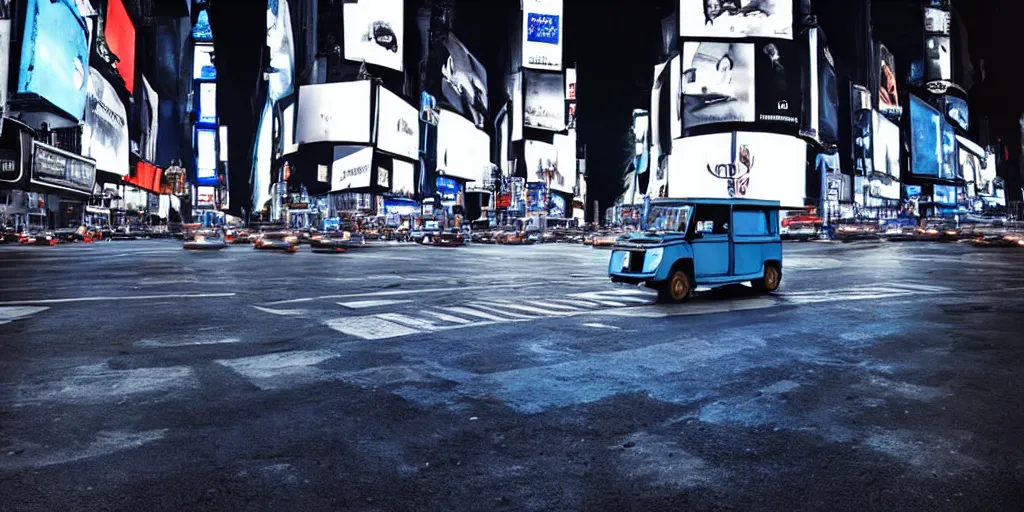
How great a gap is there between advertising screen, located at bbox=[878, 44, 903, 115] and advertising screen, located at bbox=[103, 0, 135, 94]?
112068 mm

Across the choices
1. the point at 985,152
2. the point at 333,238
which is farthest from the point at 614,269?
the point at 985,152

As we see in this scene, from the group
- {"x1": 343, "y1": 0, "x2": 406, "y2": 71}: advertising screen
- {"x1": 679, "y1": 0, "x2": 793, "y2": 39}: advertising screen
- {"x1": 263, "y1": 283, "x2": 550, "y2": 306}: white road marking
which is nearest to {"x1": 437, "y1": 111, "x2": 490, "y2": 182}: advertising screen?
{"x1": 343, "y1": 0, "x2": 406, "y2": 71}: advertising screen

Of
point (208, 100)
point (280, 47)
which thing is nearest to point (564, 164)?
point (280, 47)

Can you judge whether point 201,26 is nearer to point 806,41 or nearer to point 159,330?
point 806,41

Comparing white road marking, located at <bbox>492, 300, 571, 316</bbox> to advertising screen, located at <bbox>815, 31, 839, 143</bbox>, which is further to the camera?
advertising screen, located at <bbox>815, 31, 839, 143</bbox>

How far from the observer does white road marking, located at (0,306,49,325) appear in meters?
10.2

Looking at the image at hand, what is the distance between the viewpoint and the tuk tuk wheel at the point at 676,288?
13047mm

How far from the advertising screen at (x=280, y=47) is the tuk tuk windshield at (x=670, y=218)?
316 feet

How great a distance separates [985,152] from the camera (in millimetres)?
157125

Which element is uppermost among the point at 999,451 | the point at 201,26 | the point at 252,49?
the point at 201,26

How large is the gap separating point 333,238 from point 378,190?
58984mm

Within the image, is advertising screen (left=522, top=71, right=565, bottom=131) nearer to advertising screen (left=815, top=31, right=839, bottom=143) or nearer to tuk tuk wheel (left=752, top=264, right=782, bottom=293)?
advertising screen (left=815, top=31, right=839, bottom=143)

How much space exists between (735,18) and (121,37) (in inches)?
2928

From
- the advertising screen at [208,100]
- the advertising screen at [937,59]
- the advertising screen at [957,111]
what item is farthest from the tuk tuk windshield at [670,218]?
the advertising screen at [957,111]
